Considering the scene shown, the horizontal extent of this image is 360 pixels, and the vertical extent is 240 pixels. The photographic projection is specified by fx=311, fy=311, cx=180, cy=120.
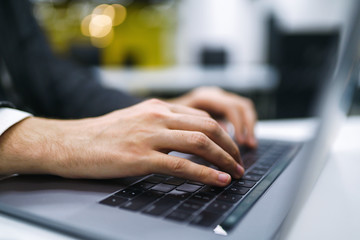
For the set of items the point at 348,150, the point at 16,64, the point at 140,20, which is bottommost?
the point at 348,150

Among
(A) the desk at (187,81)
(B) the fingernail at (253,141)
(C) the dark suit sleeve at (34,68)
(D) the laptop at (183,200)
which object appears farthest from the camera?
(A) the desk at (187,81)

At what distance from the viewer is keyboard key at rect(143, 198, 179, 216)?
0.30 m

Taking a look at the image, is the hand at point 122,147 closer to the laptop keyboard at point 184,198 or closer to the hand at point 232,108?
the laptop keyboard at point 184,198

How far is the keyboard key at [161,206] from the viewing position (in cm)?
30

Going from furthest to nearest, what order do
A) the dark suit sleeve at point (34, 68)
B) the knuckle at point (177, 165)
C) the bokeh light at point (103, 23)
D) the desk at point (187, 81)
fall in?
the bokeh light at point (103, 23)
the desk at point (187, 81)
the dark suit sleeve at point (34, 68)
the knuckle at point (177, 165)

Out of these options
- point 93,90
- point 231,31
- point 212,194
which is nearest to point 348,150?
point 212,194

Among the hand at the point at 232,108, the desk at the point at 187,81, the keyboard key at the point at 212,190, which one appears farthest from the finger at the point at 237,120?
the desk at the point at 187,81

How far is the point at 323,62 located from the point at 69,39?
10.6 feet

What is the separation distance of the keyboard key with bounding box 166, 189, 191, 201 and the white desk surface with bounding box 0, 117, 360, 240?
0.11 metres

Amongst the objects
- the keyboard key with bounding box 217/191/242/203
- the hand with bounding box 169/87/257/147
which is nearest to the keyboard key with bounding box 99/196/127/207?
the keyboard key with bounding box 217/191/242/203

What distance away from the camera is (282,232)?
0.28m

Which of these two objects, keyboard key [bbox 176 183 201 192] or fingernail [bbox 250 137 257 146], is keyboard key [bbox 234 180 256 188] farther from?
fingernail [bbox 250 137 257 146]

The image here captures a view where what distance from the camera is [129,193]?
35cm

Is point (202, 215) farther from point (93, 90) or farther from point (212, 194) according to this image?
point (93, 90)
